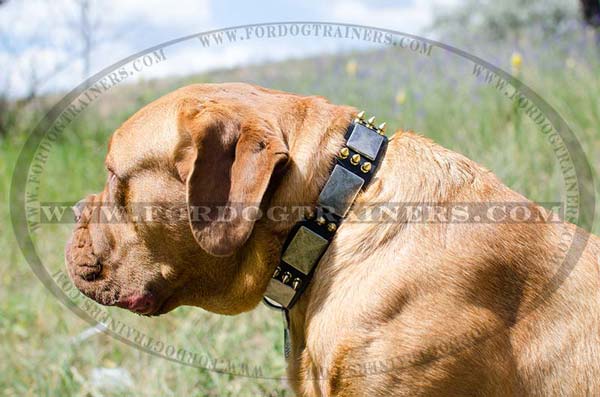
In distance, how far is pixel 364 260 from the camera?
2732 mm

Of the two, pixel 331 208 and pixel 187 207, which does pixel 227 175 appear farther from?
pixel 331 208

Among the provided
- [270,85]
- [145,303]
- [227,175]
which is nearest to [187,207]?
[227,175]

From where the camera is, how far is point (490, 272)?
271cm

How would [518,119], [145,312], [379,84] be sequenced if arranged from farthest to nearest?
[379,84]
[518,119]
[145,312]

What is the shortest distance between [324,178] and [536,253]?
35.7 inches

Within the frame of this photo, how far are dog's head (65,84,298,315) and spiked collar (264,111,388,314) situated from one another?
86mm

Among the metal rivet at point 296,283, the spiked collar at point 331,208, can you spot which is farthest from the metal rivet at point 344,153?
the metal rivet at point 296,283

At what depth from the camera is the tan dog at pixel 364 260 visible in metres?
2.62

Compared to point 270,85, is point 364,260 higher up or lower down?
lower down

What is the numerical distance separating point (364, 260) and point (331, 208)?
0.24 m

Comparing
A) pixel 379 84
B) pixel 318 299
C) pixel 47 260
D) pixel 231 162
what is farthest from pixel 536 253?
pixel 379 84

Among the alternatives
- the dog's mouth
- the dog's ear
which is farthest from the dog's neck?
the dog's mouth

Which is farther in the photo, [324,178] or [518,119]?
[518,119]

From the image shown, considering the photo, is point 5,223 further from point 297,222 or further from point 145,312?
point 297,222
